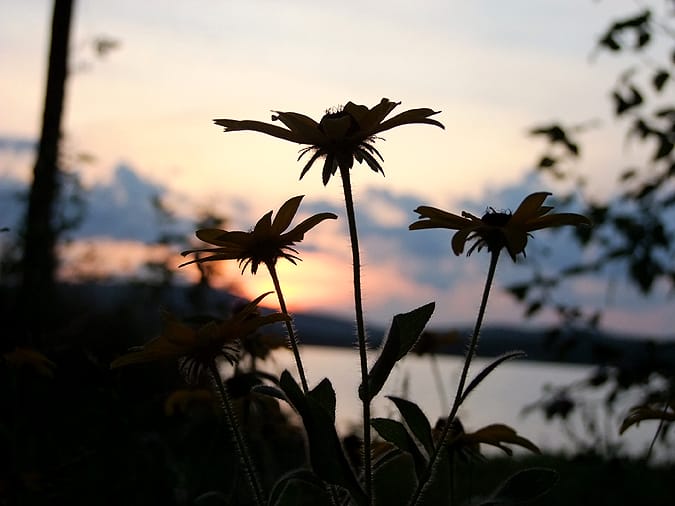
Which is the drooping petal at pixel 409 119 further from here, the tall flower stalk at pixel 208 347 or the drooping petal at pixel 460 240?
the tall flower stalk at pixel 208 347

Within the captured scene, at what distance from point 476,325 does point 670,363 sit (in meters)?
1.92

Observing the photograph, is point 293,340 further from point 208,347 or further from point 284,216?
point 284,216

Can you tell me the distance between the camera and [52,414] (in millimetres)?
5695

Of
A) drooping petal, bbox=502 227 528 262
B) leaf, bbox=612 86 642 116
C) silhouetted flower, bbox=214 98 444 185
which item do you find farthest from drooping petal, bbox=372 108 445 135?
leaf, bbox=612 86 642 116

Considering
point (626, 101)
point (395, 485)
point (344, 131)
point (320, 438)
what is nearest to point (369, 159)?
point (344, 131)

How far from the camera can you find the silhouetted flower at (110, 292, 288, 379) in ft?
4.62


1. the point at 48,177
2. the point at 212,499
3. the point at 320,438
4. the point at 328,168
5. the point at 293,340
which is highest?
the point at 48,177

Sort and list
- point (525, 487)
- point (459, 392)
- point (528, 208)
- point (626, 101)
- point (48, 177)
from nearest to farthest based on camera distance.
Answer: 1. point (459, 392)
2. point (525, 487)
3. point (528, 208)
4. point (626, 101)
5. point (48, 177)

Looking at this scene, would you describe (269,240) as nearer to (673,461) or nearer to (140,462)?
(140,462)

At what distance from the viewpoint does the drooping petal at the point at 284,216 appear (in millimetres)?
1615

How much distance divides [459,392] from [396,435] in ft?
0.57

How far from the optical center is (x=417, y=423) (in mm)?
1424

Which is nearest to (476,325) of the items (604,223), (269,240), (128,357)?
(269,240)

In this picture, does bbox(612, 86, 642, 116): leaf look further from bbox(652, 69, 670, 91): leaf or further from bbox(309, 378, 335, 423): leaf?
bbox(309, 378, 335, 423): leaf
